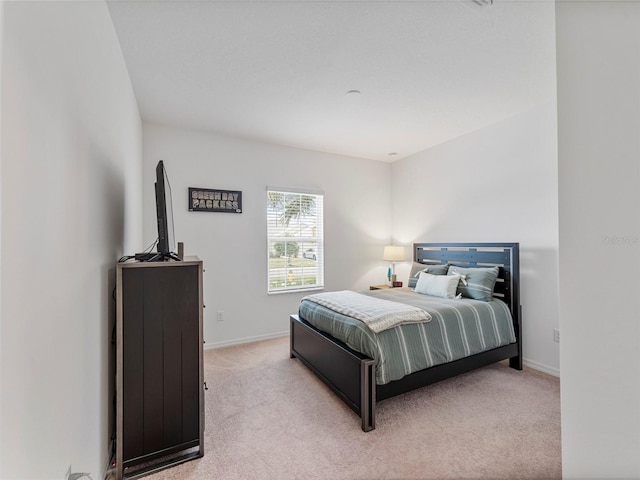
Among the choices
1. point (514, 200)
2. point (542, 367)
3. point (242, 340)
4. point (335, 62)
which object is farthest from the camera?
point (242, 340)

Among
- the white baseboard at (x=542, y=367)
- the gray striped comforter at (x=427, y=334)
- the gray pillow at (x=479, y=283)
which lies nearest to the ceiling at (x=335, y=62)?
the gray pillow at (x=479, y=283)

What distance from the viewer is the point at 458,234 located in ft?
12.7

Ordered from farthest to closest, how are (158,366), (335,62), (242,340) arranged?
(242,340) → (335,62) → (158,366)

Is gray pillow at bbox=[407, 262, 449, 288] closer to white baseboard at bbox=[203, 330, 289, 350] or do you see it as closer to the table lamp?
the table lamp

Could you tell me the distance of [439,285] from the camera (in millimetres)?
3289

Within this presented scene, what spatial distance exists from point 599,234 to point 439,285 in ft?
8.94

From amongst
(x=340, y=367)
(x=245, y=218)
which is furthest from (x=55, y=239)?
(x=245, y=218)

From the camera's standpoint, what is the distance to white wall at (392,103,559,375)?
2.96 meters

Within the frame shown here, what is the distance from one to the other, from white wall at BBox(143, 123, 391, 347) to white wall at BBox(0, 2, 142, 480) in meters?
1.79

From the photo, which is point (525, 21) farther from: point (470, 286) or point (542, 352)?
point (542, 352)

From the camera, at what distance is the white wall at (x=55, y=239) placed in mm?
768

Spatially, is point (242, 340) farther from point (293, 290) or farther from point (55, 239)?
point (55, 239)

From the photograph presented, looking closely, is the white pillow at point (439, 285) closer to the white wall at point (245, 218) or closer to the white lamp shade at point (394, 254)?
the white lamp shade at point (394, 254)

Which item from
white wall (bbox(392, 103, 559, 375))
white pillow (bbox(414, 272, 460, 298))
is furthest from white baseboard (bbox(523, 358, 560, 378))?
white pillow (bbox(414, 272, 460, 298))
